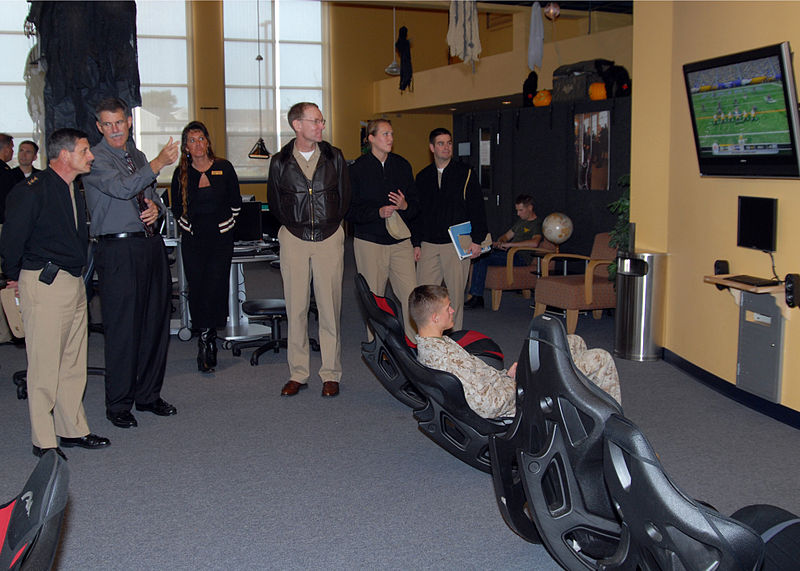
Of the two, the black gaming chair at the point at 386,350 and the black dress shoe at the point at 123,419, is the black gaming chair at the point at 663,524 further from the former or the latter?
the black dress shoe at the point at 123,419

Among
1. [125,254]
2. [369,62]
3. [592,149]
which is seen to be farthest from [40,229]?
[369,62]

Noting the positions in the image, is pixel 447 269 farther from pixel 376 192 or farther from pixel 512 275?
pixel 512 275

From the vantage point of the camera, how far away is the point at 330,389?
5.30 meters

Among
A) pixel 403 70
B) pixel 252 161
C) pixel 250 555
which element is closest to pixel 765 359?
pixel 250 555

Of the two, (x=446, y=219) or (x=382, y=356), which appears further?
(x=446, y=219)

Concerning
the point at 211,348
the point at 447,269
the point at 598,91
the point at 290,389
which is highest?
the point at 598,91

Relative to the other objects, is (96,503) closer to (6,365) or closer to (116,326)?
(116,326)

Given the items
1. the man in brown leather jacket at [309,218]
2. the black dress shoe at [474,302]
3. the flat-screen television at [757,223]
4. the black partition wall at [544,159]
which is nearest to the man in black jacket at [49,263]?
the man in brown leather jacket at [309,218]

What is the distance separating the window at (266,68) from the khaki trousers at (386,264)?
12.3 metres

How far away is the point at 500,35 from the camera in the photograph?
59.3 feet

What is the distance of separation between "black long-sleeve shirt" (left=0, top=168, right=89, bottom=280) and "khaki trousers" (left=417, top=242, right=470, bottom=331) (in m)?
2.84

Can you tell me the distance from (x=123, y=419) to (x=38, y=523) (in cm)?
346

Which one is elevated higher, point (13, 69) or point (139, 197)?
point (13, 69)

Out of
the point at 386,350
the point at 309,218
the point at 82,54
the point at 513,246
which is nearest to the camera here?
the point at 386,350
